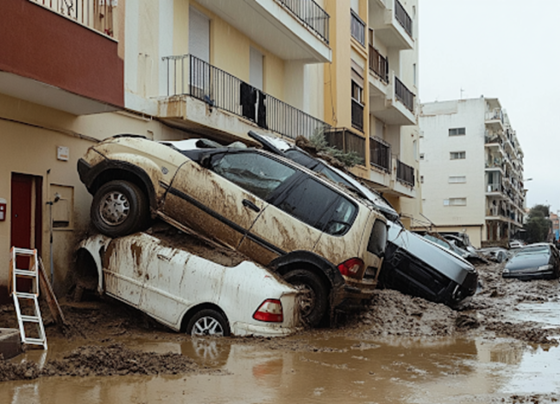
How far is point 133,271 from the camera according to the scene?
803 centimetres

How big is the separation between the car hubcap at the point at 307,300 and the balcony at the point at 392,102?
17.6 metres


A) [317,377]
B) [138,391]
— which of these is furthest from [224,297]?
[138,391]

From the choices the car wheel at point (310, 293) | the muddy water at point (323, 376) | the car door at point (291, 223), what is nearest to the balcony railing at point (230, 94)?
the car door at point (291, 223)

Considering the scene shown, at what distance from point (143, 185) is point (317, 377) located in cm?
420

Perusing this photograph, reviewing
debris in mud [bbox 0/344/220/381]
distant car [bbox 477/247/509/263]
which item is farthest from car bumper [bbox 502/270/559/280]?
debris in mud [bbox 0/344/220/381]

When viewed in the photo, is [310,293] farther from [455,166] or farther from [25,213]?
[455,166]

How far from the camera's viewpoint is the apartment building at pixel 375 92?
20.9 meters

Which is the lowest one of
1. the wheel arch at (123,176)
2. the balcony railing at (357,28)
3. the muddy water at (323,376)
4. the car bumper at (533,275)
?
the muddy water at (323,376)

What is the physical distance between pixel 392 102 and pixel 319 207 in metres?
18.8

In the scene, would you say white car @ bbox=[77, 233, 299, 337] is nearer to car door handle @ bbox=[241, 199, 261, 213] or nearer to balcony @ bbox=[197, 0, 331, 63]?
car door handle @ bbox=[241, 199, 261, 213]

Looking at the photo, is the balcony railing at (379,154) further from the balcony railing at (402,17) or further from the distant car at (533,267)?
the balcony railing at (402,17)

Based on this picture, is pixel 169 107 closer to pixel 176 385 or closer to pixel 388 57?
pixel 176 385

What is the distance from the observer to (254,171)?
28.9 feet

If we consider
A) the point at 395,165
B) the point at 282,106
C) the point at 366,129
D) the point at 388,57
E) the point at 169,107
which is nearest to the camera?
the point at 169,107
